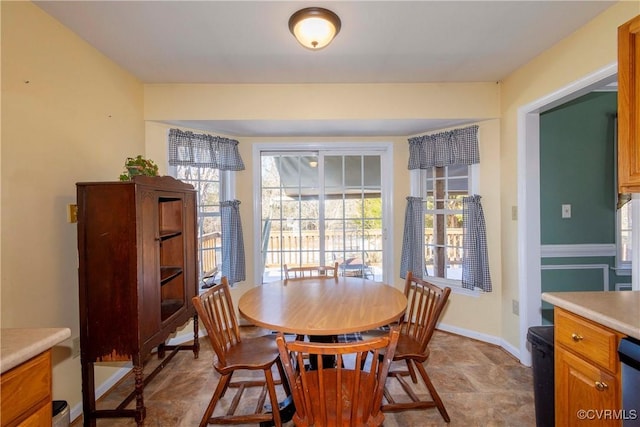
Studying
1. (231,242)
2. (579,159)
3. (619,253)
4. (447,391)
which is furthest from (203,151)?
(619,253)

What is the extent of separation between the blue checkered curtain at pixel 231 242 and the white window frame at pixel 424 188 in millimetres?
2008

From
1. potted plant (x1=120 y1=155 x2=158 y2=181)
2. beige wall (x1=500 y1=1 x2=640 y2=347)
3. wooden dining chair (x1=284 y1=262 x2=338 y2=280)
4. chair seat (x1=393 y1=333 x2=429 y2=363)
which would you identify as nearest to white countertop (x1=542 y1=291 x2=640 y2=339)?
chair seat (x1=393 y1=333 x2=429 y2=363)

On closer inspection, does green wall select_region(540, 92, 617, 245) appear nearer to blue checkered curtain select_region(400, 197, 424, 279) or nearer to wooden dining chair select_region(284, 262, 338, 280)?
blue checkered curtain select_region(400, 197, 424, 279)

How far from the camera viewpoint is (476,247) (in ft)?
9.67

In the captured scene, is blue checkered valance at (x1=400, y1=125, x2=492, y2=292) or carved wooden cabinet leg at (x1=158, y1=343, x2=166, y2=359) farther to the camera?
blue checkered valance at (x1=400, y1=125, x2=492, y2=292)

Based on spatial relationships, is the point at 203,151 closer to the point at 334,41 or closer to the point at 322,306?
the point at 334,41

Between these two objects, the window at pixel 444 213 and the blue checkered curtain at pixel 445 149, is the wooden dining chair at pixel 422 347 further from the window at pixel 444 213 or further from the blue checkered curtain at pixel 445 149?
the blue checkered curtain at pixel 445 149

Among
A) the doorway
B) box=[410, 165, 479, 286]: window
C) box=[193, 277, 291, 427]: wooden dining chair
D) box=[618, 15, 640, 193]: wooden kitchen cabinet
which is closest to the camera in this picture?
box=[618, 15, 640, 193]: wooden kitchen cabinet

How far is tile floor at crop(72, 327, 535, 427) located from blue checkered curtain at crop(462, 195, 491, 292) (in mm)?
609

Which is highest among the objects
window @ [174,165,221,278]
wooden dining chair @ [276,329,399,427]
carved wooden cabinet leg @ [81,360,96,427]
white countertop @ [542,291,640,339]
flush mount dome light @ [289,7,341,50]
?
flush mount dome light @ [289,7,341,50]

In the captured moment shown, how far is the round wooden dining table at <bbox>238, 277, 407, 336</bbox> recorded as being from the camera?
5.03 feet

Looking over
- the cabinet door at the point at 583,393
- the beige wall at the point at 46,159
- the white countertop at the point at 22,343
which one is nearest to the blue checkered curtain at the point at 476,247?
the cabinet door at the point at 583,393

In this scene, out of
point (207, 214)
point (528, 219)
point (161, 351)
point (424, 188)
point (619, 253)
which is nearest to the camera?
point (528, 219)

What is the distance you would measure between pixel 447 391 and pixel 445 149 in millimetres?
2176
